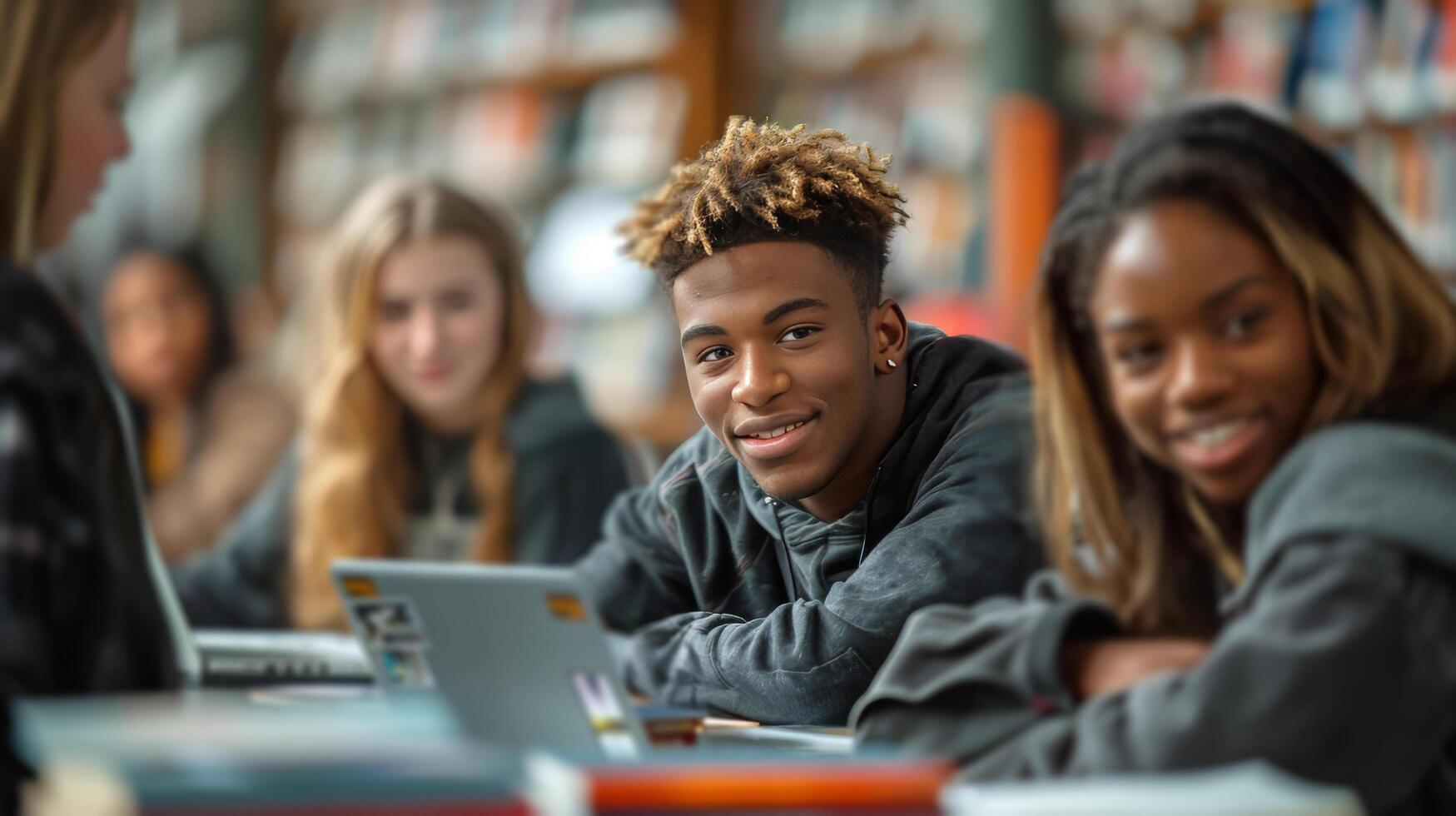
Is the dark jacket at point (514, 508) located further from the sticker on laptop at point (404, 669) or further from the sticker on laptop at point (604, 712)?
the sticker on laptop at point (604, 712)

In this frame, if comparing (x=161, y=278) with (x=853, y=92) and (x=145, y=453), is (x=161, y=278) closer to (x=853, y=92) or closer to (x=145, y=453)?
(x=145, y=453)

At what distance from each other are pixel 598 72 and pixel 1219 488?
3.07 meters

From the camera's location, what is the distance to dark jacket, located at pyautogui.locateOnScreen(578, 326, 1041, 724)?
817 millimetres

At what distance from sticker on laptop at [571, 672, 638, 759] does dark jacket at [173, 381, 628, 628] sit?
83 cm

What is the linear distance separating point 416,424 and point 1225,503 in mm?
1383

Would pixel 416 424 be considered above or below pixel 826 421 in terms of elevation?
below

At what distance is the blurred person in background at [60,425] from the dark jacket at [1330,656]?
0.60m

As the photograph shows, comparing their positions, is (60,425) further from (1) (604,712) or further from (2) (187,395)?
(2) (187,395)

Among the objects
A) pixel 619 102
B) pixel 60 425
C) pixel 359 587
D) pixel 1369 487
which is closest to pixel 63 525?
pixel 60 425

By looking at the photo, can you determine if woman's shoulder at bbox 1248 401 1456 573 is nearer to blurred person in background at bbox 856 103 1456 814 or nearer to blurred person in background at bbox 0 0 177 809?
blurred person in background at bbox 856 103 1456 814

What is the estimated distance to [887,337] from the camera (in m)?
0.84

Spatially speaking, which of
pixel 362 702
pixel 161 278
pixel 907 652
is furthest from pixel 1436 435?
pixel 161 278

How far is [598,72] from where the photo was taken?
11.9 feet

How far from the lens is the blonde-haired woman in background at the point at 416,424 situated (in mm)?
1829
